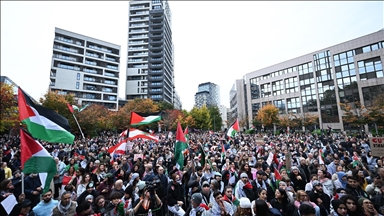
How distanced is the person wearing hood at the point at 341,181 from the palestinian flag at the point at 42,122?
7728 millimetres

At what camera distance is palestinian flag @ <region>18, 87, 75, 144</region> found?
4730 mm

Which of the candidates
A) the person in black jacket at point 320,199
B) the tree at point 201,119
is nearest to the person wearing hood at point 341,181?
the person in black jacket at point 320,199

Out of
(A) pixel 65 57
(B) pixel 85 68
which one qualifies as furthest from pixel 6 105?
(B) pixel 85 68

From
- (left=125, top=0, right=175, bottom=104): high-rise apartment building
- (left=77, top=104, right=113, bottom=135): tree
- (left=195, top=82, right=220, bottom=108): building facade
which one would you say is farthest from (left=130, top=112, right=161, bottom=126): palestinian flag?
(left=195, top=82, right=220, bottom=108): building facade

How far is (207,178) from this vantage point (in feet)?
20.0

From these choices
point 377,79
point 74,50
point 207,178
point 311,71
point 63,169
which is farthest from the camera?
point 74,50

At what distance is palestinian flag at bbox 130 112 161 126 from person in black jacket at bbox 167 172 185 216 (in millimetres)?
5187

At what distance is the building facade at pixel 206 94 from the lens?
155 metres

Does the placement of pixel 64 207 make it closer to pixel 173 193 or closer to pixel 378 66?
pixel 173 193

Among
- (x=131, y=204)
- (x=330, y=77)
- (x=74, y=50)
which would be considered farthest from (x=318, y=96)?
(x=74, y=50)

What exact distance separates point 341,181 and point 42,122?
8.79 m

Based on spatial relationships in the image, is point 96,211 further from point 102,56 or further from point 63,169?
point 102,56

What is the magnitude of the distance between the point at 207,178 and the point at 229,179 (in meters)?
0.73

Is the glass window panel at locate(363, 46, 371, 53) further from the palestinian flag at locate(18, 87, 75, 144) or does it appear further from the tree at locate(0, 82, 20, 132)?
the tree at locate(0, 82, 20, 132)
